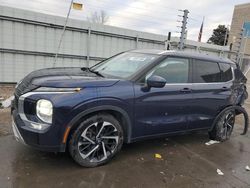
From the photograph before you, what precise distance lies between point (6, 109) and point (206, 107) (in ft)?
14.7

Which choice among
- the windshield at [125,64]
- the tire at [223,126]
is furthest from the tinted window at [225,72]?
the windshield at [125,64]

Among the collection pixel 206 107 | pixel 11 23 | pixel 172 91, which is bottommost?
pixel 206 107

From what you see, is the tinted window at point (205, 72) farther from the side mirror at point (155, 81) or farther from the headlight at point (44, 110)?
the headlight at point (44, 110)

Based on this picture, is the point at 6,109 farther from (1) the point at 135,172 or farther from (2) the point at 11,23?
(1) the point at 135,172

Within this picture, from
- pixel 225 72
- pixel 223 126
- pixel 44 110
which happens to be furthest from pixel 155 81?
pixel 223 126

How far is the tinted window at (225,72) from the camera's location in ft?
15.8

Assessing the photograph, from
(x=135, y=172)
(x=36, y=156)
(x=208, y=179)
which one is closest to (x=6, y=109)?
(x=36, y=156)

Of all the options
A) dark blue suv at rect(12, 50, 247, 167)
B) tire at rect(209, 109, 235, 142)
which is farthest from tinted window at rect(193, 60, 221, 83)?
tire at rect(209, 109, 235, 142)

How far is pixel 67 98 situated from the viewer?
9.90 feet

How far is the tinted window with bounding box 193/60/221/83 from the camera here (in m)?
4.33

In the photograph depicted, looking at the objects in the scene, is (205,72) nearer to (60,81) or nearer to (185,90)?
(185,90)

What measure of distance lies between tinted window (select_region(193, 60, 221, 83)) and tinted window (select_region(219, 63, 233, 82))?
0.40ft

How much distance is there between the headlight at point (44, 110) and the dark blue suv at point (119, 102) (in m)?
0.01

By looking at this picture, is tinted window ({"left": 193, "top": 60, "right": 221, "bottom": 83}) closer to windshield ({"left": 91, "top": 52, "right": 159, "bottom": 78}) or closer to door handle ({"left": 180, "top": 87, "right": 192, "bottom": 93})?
door handle ({"left": 180, "top": 87, "right": 192, "bottom": 93})
